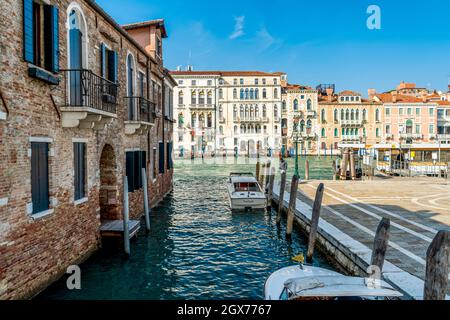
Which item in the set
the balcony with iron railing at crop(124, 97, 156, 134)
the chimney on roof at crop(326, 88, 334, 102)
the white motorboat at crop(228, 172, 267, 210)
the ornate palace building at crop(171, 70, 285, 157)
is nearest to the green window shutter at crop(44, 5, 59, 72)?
the balcony with iron railing at crop(124, 97, 156, 134)

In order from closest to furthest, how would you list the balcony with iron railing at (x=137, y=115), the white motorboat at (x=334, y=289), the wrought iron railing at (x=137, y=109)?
the white motorboat at (x=334, y=289) < the balcony with iron railing at (x=137, y=115) < the wrought iron railing at (x=137, y=109)

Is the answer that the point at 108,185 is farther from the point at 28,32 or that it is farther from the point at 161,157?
the point at 161,157

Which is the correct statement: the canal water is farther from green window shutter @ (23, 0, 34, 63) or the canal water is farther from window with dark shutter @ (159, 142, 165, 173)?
green window shutter @ (23, 0, 34, 63)

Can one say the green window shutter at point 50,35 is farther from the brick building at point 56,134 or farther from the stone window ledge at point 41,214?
→ the stone window ledge at point 41,214

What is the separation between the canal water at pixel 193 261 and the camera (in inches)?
351

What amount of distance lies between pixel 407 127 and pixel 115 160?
→ 6522cm

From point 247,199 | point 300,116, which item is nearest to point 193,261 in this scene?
point 247,199

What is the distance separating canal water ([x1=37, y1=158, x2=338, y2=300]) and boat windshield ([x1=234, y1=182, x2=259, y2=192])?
1.97 meters

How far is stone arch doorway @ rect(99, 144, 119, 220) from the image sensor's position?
493 inches

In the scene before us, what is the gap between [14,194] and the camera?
22.8 ft

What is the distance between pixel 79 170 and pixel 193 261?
157 inches

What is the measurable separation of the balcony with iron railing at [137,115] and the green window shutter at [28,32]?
6068 mm

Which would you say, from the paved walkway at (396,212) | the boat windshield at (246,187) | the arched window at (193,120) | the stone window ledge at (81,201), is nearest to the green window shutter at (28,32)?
the stone window ledge at (81,201)

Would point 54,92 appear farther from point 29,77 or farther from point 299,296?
point 299,296
